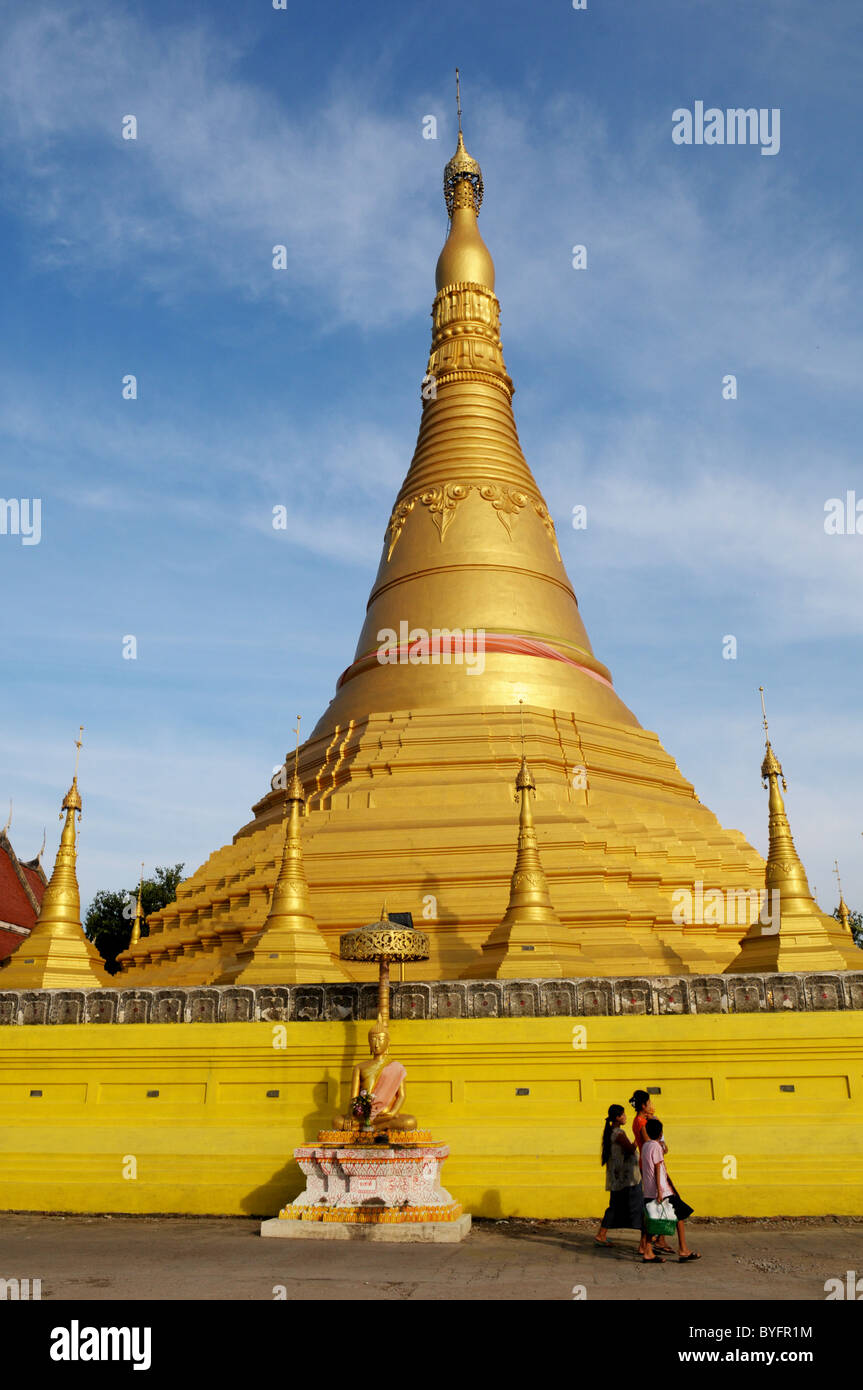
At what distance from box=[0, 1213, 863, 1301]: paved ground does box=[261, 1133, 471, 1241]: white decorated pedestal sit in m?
0.24

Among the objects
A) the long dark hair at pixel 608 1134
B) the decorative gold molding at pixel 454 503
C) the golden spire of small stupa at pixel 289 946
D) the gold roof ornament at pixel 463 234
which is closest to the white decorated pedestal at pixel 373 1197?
the long dark hair at pixel 608 1134

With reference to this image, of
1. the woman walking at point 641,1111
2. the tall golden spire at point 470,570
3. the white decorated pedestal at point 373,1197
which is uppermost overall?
the tall golden spire at point 470,570

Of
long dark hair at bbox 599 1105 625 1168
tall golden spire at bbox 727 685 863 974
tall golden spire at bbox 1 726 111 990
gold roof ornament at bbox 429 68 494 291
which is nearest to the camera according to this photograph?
long dark hair at bbox 599 1105 625 1168

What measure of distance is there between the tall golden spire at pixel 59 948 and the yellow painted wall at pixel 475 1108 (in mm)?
2166

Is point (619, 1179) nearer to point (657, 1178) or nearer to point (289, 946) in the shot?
point (657, 1178)

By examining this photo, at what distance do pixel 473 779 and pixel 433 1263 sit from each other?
906 centimetres

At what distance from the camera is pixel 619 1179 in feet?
25.2

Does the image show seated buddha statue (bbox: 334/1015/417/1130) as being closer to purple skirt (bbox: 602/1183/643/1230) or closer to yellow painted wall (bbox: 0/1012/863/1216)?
yellow painted wall (bbox: 0/1012/863/1216)

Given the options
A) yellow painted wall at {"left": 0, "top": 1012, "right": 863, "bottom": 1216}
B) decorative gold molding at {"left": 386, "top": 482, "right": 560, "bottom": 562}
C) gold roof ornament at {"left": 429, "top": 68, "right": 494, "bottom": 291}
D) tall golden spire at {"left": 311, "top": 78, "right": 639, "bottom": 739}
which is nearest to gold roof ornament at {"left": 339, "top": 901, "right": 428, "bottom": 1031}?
yellow painted wall at {"left": 0, "top": 1012, "right": 863, "bottom": 1216}

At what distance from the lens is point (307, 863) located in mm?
14508

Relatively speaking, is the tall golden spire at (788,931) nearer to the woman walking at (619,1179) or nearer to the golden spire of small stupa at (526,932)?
the golden spire of small stupa at (526,932)

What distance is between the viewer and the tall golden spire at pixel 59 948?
1273cm

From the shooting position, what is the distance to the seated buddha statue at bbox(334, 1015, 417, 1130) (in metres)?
8.75
